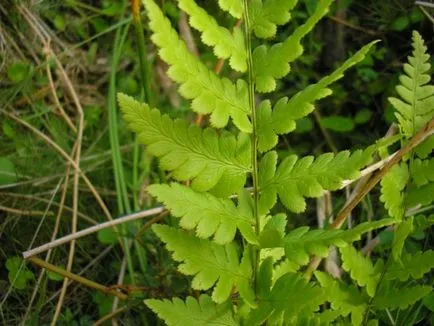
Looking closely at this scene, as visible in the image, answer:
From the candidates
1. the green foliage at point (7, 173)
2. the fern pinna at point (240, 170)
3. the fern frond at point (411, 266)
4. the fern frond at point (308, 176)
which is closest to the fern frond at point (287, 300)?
the fern pinna at point (240, 170)

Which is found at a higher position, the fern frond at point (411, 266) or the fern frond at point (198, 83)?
the fern frond at point (198, 83)

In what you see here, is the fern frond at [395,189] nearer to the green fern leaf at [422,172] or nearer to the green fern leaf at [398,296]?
the green fern leaf at [422,172]

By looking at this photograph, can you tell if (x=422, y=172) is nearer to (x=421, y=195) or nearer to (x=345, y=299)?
(x=421, y=195)

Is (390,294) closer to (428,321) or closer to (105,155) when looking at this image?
(428,321)

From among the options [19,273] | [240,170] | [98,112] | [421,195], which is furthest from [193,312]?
[98,112]

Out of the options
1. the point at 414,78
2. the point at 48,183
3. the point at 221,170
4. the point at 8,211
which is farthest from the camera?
the point at 48,183

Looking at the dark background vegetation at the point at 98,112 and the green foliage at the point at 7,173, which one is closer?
the dark background vegetation at the point at 98,112

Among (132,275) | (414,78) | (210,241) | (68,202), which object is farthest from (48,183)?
(414,78)

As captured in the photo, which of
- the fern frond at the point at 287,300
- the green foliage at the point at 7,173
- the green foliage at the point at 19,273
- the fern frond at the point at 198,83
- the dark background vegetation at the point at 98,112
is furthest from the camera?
the green foliage at the point at 7,173
